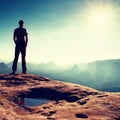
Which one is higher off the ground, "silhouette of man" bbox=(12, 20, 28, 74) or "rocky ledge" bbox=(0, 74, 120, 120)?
"silhouette of man" bbox=(12, 20, 28, 74)

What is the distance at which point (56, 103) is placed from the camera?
420 inches

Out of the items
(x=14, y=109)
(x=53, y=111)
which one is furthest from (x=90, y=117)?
(x=14, y=109)

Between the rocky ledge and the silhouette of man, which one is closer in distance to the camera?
the rocky ledge

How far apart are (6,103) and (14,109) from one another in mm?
501

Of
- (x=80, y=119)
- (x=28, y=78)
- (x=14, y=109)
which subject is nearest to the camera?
(x=80, y=119)

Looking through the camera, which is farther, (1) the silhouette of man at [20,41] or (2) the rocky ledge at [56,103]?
(1) the silhouette of man at [20,41]

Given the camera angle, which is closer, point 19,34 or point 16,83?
point 16,83

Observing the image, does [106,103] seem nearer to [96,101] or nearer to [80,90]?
[96,101]

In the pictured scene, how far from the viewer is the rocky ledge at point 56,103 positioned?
8555mm

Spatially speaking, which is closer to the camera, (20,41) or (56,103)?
(56,103)

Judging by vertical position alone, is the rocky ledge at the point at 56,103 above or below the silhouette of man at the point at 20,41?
below

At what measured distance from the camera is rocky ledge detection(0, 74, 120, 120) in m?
8.55

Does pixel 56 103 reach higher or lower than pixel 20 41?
lower

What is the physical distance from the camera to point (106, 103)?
9891 millimetres
